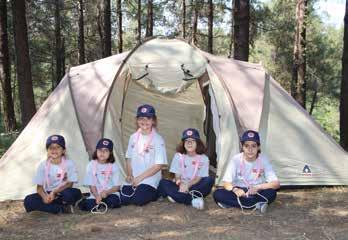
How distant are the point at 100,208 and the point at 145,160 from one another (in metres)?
0.75

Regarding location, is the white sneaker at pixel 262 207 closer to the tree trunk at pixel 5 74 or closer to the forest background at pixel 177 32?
the tree trunk at pixel 5 74

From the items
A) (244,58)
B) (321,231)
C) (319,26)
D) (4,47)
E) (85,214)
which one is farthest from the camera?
(319,26)

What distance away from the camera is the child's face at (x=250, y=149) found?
16.0ft

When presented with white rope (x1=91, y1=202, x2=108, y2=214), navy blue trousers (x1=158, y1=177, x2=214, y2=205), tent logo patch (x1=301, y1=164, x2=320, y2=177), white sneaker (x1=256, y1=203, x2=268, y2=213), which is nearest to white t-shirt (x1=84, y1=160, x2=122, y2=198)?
white rope (x1=91, y1=202, x2=108, y2=214)

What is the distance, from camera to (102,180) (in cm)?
498

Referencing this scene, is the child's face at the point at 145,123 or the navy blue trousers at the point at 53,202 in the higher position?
the child's face at the point at 145,123

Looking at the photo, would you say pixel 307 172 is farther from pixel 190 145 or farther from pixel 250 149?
pixel 190 145

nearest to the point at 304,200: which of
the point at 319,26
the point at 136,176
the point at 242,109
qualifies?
the point at 242,109

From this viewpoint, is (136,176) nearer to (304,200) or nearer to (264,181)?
(264,181)

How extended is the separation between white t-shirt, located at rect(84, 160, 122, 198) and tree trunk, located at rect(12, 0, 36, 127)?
189 inches

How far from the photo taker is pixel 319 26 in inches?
1081

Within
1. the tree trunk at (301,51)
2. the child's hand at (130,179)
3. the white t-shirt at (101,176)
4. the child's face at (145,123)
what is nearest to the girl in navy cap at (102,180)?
the white t-shirt at (101,176)

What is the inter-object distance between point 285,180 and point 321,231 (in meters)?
1.59

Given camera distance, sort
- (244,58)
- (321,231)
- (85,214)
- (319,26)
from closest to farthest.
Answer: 1. (321,231)
2. (85,214)
3. (244,58)
4. (319,26)
